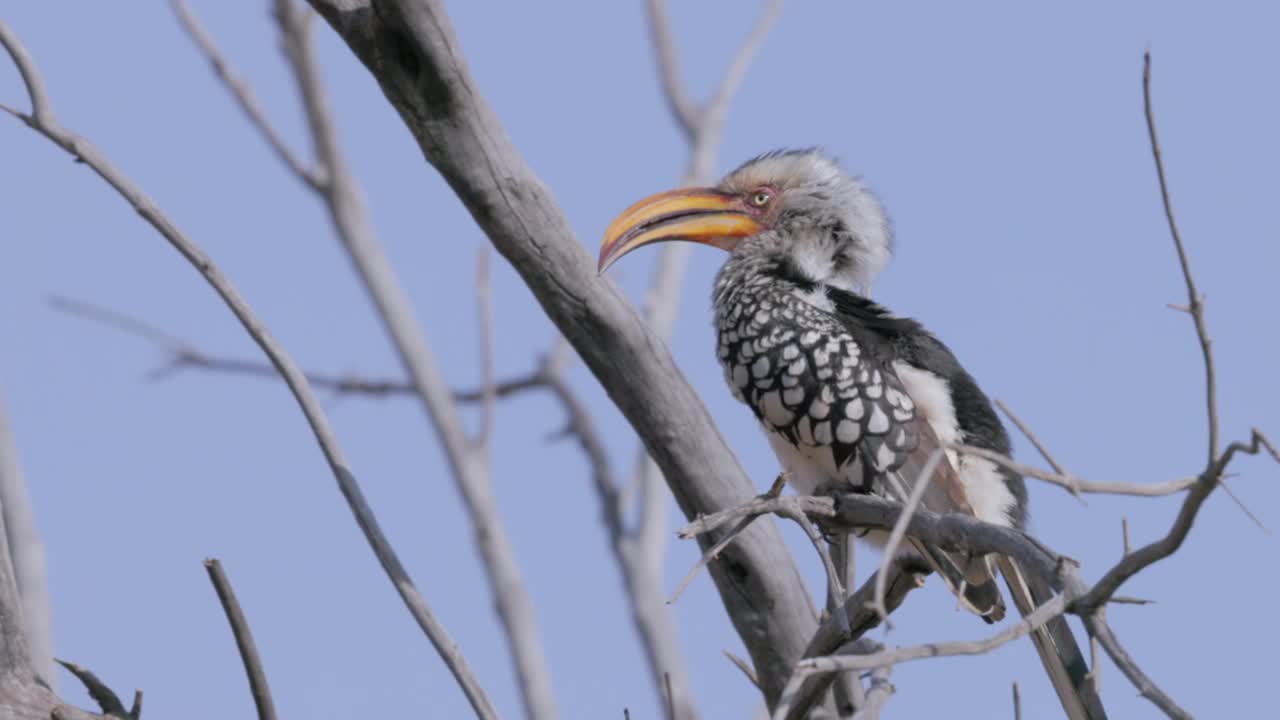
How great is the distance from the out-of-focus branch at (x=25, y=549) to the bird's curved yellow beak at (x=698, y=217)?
Answer: 1975mm

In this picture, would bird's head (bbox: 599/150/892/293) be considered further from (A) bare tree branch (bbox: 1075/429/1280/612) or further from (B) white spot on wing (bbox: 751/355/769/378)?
(A) bare tree branch (bbox: 1075/429/1280/612)

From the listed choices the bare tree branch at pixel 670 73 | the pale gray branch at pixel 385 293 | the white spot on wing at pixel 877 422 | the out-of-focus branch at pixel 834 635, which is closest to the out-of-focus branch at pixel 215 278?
the out-of-focus branch at pixel 834 635

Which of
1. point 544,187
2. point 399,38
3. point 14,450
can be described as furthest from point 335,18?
point 14,450

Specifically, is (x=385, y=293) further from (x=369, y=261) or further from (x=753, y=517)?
(x=753, y=517)

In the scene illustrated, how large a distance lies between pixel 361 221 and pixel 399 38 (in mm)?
4633

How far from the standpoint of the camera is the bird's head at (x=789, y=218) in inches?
199

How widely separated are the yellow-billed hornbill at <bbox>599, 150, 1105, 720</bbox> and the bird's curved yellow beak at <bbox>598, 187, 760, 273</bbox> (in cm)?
1

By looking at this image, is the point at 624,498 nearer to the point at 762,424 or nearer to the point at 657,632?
the point at 657,632

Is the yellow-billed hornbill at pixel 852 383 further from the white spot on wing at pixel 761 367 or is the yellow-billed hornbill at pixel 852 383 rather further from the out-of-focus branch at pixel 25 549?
the out-of-focus branch at pixel 25 549

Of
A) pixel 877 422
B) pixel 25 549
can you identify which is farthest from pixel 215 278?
pixel 877 422

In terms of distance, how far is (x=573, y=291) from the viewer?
387 cm

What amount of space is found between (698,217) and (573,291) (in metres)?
1.43

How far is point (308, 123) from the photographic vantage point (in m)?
8.38

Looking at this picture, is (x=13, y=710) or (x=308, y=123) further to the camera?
(x=308, y=123)
